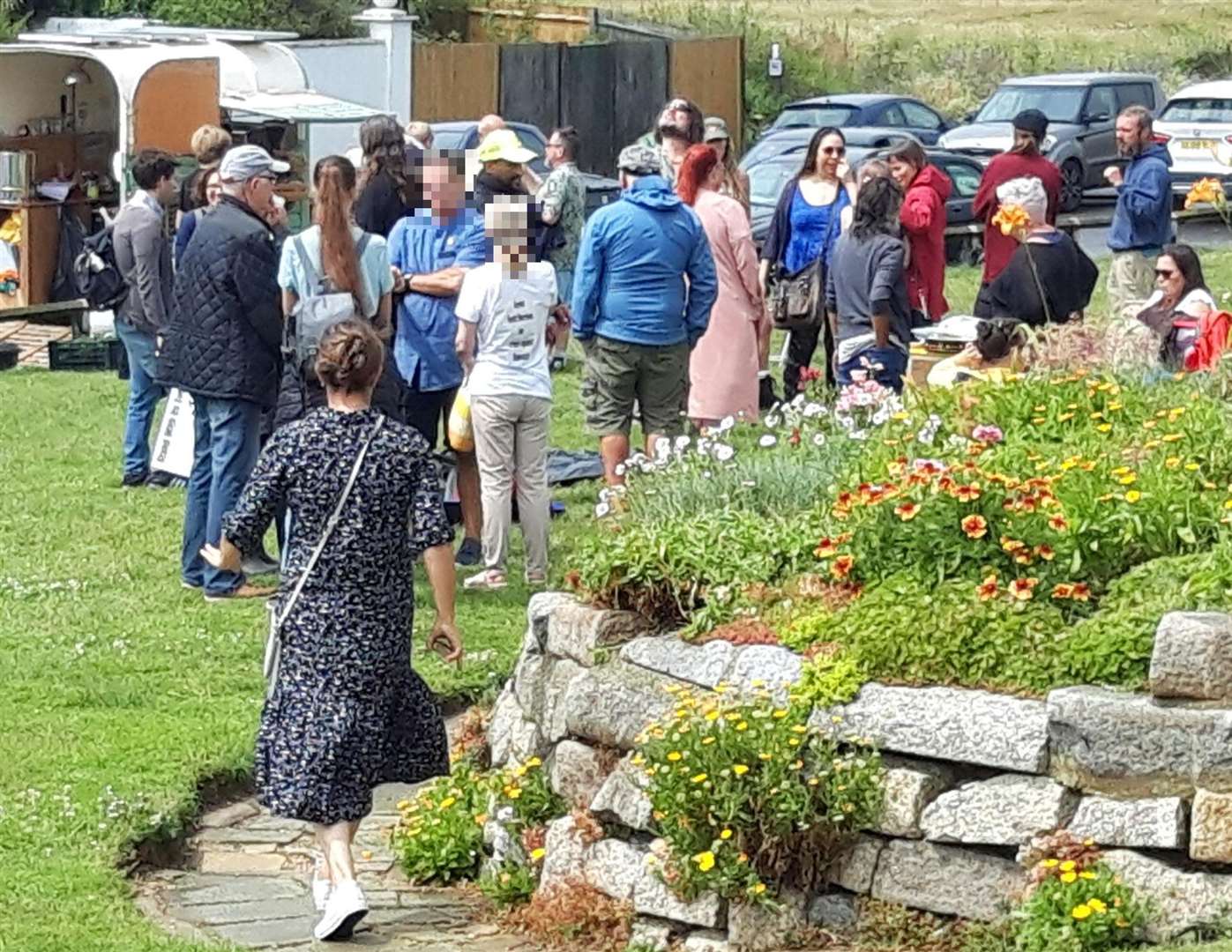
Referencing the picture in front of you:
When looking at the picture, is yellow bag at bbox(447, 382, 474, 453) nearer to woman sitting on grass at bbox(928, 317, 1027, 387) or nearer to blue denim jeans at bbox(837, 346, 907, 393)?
woman sitting on grass at bbox(928, 317, 1027, 387)

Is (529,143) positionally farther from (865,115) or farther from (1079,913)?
(1079,913)

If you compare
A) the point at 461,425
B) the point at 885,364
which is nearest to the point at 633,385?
the point at 461,425

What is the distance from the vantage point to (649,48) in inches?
1414

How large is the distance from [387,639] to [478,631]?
9.95 ft

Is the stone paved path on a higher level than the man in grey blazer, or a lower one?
lower

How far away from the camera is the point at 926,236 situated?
1315 centimetres

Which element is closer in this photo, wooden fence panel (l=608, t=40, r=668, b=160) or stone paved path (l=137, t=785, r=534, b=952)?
stone paved path (l=137, t=785, r=534, b=952)

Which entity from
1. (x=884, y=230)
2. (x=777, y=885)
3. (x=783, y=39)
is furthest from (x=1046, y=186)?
(x=783, y=39)

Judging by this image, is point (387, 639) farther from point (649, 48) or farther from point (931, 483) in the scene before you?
point (649, 48)

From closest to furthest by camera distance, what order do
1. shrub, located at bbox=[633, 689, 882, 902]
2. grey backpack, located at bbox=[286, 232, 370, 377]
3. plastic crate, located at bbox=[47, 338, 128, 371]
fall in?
shrub, located at bbox=[633, 689, 882, 902]
grey backpack, located at bbox=[286, 232, 370, 377]
plastic crate, located at bbox=[47, 338, 128, 371]

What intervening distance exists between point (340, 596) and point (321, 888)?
808mm

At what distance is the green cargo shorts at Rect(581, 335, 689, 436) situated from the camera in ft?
34.5

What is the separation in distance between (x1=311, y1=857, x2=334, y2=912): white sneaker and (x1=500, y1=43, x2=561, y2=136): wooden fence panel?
2837cm

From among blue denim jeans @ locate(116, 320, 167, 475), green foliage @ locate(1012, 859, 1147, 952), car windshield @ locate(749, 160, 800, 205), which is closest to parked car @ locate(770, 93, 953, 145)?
car windshield @ locate(749, 160, 800, 205)
